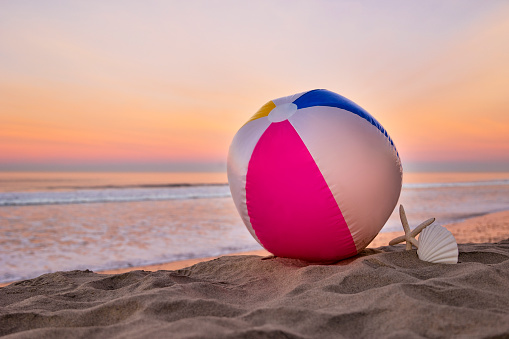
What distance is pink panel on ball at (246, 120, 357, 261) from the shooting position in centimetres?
308

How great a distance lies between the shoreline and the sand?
4.35ft

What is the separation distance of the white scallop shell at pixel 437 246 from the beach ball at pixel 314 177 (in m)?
0.38

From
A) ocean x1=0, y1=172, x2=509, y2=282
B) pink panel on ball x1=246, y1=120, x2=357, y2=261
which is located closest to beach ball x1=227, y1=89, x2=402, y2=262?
pink panel on ball x1=246, y1=120, x2=357, y2=261

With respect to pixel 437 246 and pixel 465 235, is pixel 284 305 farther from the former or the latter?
pixel 465 235

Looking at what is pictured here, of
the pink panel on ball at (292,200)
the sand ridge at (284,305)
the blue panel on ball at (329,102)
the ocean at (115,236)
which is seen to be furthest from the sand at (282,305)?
the blue panel on ball at (329,102)

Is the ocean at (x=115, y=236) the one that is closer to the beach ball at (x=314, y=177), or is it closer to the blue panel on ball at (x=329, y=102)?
the beach ball at (x=314, y=177)

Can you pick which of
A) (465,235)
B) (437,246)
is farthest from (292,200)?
(465,235)

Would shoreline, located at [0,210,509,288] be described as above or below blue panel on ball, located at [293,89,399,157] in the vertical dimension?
below

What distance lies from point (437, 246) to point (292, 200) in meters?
1.29

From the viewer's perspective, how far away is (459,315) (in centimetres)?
181

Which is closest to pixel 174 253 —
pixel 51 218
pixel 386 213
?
pixel 386 213

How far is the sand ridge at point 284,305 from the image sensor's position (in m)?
1.73

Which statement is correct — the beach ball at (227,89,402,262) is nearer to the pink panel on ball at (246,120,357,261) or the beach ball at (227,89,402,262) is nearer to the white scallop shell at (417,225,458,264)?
the pink panel on ball at (246,120,357,261)

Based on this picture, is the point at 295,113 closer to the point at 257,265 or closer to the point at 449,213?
the point at 257,265
